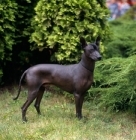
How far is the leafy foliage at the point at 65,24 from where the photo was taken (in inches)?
249

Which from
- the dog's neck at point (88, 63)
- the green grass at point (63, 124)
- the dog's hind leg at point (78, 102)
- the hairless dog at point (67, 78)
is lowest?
the green grass at point (63, 124)

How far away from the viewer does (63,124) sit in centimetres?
489

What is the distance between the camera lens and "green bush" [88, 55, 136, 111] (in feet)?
17.5

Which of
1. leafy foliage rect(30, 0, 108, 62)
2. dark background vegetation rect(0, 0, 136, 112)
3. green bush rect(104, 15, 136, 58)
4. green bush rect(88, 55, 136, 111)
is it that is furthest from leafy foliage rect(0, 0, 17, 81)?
green bush rect(104, 15, 136, 58)

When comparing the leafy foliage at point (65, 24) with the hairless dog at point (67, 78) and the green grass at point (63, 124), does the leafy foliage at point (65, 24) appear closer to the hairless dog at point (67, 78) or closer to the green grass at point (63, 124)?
the green grass at point (63, 124)

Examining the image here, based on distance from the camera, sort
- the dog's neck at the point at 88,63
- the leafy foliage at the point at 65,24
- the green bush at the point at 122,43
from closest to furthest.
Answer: the dog's neck at the point at 88,63
the leafy foliage at the point at 65,24
the green bush at the point at 122,43

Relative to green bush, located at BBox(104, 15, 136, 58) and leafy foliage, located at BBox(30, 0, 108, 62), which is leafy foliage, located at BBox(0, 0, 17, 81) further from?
green bush, located at BBox(104, 15, 136, 58)

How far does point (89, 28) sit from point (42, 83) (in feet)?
6.12

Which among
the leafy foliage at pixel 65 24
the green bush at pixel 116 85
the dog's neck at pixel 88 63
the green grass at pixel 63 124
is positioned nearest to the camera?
the green grass at pixel 63 124

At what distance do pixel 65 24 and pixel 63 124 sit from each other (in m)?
2.25

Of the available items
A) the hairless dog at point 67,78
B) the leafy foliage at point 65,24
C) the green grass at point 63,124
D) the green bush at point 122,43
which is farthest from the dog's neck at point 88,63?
the green bush at point 122,43

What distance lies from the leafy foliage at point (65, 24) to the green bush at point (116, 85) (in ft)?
2.15

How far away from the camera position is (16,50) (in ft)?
24.2

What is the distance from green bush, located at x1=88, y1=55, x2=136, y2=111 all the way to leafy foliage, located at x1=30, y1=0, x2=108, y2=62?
66cm
